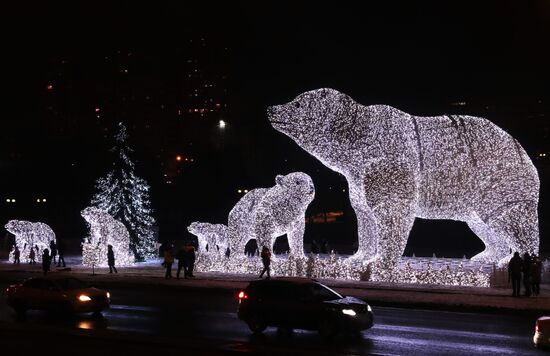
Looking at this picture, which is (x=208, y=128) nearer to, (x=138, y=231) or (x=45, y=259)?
(x=138, y=231)

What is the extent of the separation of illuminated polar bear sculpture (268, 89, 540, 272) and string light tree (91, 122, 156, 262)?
14.9 m

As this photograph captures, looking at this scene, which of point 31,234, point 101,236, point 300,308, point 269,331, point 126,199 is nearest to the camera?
point 300,308

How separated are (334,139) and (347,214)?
26.4 meters

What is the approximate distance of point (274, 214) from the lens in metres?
22.6

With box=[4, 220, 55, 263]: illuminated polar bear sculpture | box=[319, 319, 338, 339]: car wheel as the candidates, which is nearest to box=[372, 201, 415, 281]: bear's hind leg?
box=[319, 319, 338, 339]: car wheel

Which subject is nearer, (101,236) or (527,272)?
(527,272)

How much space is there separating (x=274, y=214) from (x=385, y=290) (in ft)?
16.9

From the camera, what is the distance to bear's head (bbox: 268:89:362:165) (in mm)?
20734

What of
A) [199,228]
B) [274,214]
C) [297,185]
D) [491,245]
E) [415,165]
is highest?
[415,165]

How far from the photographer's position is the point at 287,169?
57500mm

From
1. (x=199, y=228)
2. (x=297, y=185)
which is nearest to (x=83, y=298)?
(x=297, y=185)

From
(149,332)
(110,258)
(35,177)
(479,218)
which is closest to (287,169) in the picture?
(35,177)

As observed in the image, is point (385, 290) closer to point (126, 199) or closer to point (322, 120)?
point (322, 120)

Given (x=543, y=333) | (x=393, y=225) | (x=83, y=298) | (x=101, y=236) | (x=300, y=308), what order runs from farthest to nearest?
(x=101, y=236), (x=393, y=225), (x=83, y=298), (x=300, y=308), (x=543, y=333)
